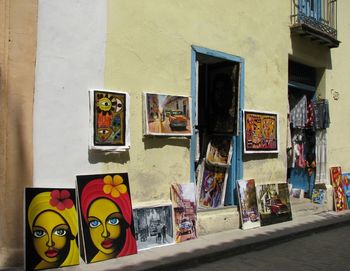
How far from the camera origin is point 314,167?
379 inches

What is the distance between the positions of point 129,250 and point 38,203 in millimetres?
1285

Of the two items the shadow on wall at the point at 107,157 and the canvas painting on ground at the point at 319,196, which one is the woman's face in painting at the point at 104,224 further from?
the canvas painting on ground at the point at 319,196

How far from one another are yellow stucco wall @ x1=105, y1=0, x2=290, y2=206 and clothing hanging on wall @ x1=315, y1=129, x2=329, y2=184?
75.4 inches

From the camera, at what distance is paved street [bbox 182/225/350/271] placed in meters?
5.59

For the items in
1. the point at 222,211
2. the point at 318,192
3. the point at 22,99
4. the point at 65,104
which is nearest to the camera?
the point at 22,99

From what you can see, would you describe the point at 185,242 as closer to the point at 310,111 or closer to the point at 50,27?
the point at 50,27

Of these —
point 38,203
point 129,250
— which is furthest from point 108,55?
point 129,250

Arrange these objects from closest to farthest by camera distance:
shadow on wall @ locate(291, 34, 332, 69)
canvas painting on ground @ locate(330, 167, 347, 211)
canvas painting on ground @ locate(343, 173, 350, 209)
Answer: shadow on wall @ locate(291, 34, 332, 69) < canvas painting on ground @ locate(330, 167, 347, 211) < canvas painting on ground @ locate(343, 173, 350, 209)

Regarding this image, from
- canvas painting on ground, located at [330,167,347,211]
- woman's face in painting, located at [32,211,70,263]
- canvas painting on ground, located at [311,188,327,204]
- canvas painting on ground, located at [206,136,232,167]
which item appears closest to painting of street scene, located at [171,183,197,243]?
canvas painting on ground, located at [206,136,232,167]

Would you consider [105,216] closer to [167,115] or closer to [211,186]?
[167,115]

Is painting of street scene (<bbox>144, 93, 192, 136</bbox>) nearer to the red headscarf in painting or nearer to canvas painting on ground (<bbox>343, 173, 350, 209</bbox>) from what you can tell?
the red headscarf in painting

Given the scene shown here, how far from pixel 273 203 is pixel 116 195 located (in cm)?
334

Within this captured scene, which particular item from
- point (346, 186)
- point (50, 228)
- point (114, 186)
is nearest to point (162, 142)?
point (114, 186)

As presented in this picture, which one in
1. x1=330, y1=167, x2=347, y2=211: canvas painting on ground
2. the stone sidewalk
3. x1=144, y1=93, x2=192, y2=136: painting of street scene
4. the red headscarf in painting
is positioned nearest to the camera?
the stone sidewalk
